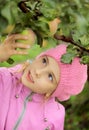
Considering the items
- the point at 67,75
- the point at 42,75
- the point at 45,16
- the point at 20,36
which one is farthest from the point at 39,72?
the point at 45,16

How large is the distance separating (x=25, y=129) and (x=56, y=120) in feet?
0.56

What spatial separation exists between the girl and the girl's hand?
20 centimetres

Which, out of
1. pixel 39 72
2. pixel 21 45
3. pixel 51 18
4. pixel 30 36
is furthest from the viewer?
pixel 39 72

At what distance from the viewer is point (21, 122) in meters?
2.00

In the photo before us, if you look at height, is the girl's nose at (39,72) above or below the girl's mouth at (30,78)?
above

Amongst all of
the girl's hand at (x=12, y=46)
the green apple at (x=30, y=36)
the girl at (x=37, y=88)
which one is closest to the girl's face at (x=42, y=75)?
the girl at (x=37, y=88)

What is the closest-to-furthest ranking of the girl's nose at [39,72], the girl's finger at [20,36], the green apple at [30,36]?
the green apple at [30,36]
the girl's finger at [20,36]
the girl's nose at [39,72]

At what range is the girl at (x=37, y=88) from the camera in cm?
195

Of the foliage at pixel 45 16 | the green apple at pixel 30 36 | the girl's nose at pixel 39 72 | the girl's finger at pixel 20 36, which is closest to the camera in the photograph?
the foliage at pixel 45 16

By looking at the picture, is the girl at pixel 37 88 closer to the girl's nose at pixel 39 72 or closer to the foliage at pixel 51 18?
the girl's nose at pixel 39 72

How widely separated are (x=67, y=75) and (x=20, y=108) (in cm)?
26

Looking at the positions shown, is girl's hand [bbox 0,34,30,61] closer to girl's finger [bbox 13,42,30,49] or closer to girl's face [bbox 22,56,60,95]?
girl's finger [bbox 13,42,30,49]

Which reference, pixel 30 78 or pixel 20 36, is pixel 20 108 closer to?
pixel 30 78

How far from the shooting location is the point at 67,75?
2.00 metres
